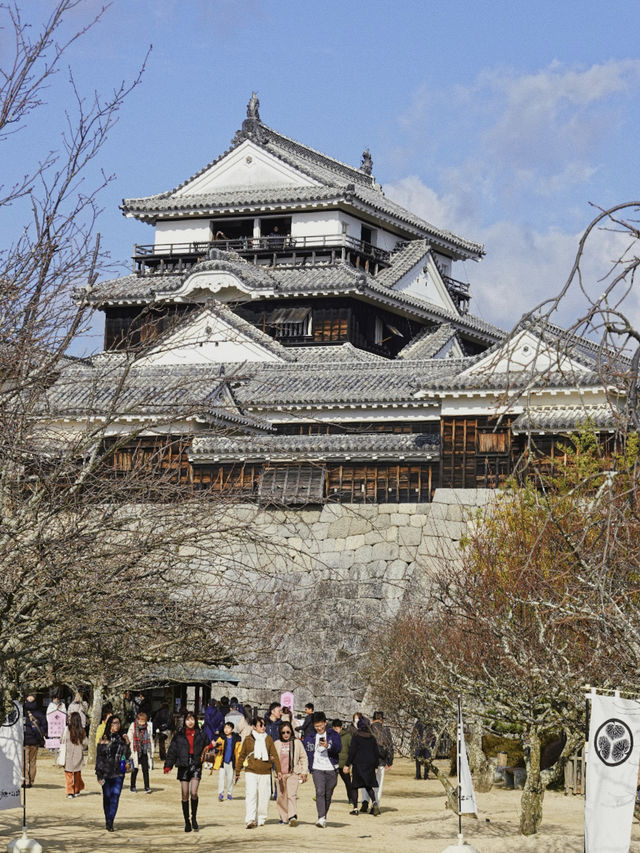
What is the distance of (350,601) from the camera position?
28688mm

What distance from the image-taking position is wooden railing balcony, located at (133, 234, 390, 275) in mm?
43875

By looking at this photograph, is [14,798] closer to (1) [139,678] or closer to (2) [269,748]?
(2) [269,748]

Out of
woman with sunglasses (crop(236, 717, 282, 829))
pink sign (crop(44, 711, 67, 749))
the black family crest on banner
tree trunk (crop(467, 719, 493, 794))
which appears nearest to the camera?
the black family crest on banner

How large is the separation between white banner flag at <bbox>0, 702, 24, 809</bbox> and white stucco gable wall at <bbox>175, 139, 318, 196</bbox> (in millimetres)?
34242

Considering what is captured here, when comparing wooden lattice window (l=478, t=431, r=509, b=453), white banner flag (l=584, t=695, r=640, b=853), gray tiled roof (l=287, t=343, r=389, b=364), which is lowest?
white banner flag (l=584, t=695, r=640, b=853)

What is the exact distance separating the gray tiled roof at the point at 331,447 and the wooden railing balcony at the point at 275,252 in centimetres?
1264

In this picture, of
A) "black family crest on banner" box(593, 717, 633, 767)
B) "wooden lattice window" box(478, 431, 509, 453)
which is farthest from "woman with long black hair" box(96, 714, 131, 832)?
"wooden lattice window" box(478, 431, 509, 453)

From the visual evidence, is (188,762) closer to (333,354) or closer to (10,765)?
(10,765)

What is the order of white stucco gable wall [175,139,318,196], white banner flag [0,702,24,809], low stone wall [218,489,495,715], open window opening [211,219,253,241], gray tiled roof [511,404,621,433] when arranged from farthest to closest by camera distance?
open window opening [211,219,253,241] < white stucco gable wall [175,139,318,196] < low stone wall [218,489,495,715] < gray tiled roof [511,404,621,433] < white banner flag [0,702,24,809]

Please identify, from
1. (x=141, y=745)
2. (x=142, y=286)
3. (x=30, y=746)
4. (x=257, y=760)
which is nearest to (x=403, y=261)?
(x=142, y=286)

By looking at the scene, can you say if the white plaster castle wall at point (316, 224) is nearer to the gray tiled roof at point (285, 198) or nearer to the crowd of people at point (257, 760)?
the gray tiled roof at point (285, 198)

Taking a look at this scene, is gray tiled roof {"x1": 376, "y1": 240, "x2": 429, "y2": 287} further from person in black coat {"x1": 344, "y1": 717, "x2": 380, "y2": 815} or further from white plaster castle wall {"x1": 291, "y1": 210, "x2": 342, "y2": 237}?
person in black coat {"x1": 344, "y1": 717, "x2": 380, "y2": 815}

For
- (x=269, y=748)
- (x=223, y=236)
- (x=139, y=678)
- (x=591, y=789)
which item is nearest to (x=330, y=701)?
(x=139, y=678)

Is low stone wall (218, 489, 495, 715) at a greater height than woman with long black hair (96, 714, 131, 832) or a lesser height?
greater
